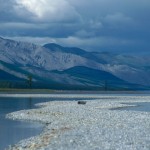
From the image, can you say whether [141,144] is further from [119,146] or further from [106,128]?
[106,128]

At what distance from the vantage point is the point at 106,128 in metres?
45.5

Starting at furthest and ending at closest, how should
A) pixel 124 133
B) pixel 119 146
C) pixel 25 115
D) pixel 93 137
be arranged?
pixel 25 115 < pixel 124 133 < pixel 93 137 < pixel 119 146

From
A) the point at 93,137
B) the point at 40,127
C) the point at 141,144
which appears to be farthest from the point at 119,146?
the point at 40,127

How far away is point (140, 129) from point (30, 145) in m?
12.5

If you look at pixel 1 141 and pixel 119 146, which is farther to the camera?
pixel 1 141

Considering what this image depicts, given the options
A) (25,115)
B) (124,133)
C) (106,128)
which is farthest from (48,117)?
(124,133)

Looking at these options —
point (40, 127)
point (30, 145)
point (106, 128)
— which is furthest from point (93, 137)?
point (40, 127)

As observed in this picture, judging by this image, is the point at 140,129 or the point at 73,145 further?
the point at 140,129

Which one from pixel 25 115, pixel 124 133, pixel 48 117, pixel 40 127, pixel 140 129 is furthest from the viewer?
pixel 25 115

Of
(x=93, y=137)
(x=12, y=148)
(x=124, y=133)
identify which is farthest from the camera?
(x=124, y=133)

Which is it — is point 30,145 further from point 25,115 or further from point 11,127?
point 25,115

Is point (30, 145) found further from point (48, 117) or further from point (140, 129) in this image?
point (48, 117)

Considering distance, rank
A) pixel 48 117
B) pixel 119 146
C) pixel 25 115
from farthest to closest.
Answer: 1. pixel 25 115
2. pixel 48 117
3. pixel 119 146

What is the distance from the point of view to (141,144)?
3347cm
